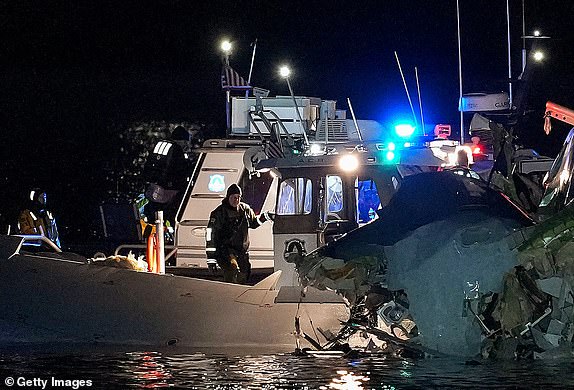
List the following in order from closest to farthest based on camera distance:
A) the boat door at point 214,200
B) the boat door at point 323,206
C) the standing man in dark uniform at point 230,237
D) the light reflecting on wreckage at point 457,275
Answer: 1. the light reflecting on wreckage at point 457,275
2. the boat door at point 323,206
3. the standing man in dark uniform at point 230,237
4. the boat door at point 214,200

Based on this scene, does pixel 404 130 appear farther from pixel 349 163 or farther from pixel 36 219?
pixel 36 219

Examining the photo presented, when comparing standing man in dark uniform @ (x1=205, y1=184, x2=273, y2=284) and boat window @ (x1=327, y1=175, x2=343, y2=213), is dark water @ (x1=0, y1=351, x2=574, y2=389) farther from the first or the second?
standing man in dark uniform @ (x1=205, y1=184, x2=273, y2=284)

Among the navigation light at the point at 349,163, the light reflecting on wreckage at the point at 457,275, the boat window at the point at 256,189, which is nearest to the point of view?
the light reflecting on wreckage at the point at 457,275

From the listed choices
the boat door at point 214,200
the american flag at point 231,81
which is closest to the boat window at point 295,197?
the boat door at point 214,200

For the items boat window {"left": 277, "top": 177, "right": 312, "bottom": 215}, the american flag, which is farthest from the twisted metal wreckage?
the american flag

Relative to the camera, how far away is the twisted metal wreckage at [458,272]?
9047mm

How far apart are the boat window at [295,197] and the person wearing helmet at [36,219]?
900 cm

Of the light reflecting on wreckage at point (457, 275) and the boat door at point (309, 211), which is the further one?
the boat door at point (309, 211)

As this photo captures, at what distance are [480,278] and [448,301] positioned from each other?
0.34 metres

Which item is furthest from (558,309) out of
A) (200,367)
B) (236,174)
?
(236,174)

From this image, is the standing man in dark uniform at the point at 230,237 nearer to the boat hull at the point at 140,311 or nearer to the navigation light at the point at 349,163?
the boat hull at the point at 140,311

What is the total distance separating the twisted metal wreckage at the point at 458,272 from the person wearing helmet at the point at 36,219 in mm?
11211

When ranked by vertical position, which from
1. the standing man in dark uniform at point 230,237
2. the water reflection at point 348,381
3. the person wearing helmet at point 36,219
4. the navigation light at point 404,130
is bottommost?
the water reflection at point 348,381

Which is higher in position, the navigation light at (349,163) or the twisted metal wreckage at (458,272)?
the navigation light at (349,163)
